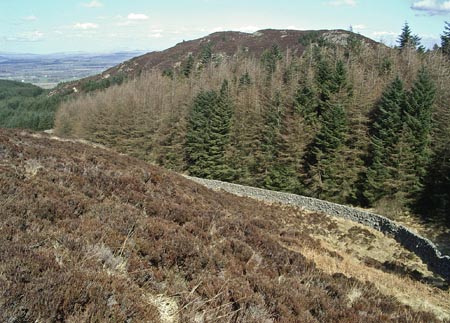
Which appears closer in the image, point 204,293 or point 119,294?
point 119,294

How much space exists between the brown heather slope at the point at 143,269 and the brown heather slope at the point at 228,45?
9215 cm

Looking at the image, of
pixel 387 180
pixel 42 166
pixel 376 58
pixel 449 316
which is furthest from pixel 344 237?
pixel 376 58

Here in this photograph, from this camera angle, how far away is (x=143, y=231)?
22.6ft

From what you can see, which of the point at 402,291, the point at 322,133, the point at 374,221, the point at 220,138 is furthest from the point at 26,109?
the point at 402,291

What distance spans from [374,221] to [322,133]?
1306 centimetres

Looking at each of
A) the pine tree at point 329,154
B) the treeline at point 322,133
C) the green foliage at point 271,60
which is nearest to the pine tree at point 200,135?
the treeline at point 322,133

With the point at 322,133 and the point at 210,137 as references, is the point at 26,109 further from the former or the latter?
the point at 322,133

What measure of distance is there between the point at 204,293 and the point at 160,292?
0.61 m

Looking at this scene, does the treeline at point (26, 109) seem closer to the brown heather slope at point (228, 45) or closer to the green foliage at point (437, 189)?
the brown heather slope at point (228, 45)

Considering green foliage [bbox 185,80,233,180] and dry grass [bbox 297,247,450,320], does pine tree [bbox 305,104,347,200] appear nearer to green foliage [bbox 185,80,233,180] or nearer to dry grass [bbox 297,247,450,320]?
green foliage [bbox 185,80,233,180]

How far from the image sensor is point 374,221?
22797 mm

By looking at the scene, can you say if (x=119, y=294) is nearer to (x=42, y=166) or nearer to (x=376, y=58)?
(x=42, y=166)

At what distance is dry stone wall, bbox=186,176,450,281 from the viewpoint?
1709 cm

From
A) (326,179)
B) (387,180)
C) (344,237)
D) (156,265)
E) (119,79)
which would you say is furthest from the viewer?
(119,79)
